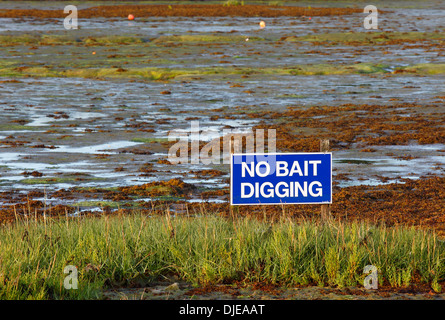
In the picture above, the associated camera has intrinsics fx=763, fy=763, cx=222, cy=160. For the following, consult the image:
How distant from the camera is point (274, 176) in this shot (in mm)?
7652

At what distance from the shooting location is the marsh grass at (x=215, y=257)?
22.4ft

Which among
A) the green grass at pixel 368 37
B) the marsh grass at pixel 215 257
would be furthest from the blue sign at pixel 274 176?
the green grass at pixel 368 37

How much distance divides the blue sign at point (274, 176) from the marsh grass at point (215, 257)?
12.8 inches

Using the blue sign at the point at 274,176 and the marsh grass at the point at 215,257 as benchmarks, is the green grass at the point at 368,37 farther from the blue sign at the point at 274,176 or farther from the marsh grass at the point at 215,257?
the marsh grass at the point at 215,257

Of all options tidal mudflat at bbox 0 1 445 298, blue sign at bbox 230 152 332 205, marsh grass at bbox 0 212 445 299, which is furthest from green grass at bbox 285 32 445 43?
marsh grass at bbox 0 212 445 299

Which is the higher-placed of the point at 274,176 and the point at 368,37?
the point at 368,37

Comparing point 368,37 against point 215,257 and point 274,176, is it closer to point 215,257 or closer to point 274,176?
point 274,176

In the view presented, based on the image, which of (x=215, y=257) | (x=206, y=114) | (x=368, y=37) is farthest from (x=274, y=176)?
(x=368, y=37)

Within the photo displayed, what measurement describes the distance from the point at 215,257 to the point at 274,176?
1027mm

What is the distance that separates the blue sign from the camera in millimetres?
7613

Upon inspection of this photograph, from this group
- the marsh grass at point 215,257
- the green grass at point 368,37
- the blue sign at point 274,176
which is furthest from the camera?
the green grass at point 368,37

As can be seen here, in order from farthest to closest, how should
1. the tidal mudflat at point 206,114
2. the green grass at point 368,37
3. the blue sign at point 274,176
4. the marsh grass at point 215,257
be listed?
1. the green grass at point 368,37
2. the tidal mudflat at point 206,114
3. the blue sign at point 274,176
4. the marsh grass at point 215,257

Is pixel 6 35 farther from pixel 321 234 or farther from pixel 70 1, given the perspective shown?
pixel 70 1

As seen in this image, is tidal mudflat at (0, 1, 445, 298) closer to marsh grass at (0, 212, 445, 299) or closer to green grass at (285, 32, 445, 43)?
green grass at (285, 32, 445, 43)
